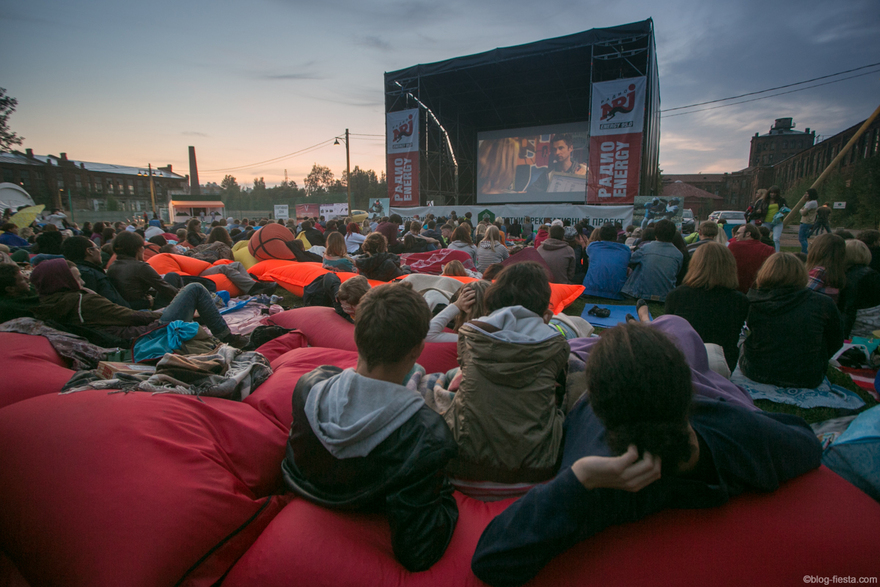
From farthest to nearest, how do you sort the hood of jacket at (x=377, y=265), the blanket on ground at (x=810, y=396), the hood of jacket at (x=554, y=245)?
the hood of jacket at (x=554, y=245)
the hood of jacket at (x=377, y=265)
the blanket on ground at (x=810, y=396)

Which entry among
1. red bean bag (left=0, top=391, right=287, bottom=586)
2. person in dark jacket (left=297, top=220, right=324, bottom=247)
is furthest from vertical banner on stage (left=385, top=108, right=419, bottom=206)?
red bean bag (left=0, top=391, right=287, bottom=586)

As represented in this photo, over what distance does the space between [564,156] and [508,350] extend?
16.6 m

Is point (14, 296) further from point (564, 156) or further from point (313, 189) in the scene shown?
point (313, 189)

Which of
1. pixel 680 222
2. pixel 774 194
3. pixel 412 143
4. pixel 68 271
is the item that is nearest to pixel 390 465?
pixel 68 271

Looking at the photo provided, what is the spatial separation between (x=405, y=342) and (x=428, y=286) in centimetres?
254

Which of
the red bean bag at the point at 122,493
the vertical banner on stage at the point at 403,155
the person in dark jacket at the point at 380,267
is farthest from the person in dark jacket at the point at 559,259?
the vertical banner on stage at the point at 403,155

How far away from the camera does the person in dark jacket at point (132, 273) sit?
3.88m

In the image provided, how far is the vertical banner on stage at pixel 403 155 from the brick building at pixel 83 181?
96.2ft

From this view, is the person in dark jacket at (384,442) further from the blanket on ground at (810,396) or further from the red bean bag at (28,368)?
the blanket on ground at (810,396)

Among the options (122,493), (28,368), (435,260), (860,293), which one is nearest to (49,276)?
(28,368)

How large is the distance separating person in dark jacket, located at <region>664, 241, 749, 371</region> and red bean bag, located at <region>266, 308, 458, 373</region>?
171cm

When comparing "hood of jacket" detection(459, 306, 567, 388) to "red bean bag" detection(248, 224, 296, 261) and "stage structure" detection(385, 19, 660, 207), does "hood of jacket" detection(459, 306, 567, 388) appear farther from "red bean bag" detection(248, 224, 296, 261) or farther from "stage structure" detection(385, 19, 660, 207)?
"stage structure" detection(385, 19, 660, 207)

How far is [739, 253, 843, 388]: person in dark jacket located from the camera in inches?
101

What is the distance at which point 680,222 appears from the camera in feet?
32.9
